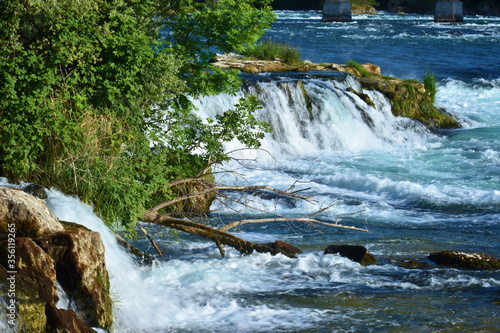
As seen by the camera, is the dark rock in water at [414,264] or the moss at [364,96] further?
the moss at [364,96]

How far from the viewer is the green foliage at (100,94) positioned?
703 centimetres

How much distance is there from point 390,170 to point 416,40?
26548mm

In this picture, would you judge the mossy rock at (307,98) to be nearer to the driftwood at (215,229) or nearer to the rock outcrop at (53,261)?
the driftwood at (215,229)

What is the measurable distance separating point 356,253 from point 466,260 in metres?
1.39

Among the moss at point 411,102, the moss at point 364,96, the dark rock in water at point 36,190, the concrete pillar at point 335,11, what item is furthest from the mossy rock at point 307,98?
the concrete pillar at point 335,11

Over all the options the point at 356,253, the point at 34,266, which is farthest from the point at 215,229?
the point at 34,266

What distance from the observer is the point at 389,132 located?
18.7m

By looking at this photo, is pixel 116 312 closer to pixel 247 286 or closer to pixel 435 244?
pixel 247 286

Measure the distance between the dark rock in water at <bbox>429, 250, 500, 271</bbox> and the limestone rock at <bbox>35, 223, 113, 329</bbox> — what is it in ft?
14.9

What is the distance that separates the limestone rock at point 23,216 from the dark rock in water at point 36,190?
3.04ft

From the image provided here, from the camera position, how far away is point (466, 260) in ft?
26.9

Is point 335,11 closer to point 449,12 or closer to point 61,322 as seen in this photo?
point 449,12

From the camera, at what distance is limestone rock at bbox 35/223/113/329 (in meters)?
5.62

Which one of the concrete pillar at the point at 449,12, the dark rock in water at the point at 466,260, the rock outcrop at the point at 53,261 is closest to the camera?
the rock outcrop at the point at 53,261
